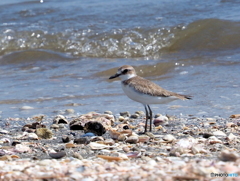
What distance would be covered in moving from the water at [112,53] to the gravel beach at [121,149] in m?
0.97

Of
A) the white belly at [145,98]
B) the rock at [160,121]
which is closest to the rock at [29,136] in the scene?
the white belly at [145,98]

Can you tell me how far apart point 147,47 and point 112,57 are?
3.20 ft

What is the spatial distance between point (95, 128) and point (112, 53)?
22.1ft

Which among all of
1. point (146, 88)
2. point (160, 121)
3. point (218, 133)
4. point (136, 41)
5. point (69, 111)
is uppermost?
point (146, 88)

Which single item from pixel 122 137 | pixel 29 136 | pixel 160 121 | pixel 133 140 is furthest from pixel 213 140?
pixel 29 136

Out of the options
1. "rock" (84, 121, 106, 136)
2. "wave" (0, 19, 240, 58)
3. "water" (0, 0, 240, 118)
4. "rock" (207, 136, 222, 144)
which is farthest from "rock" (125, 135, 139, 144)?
"wave" (0, 19, 240, 58)

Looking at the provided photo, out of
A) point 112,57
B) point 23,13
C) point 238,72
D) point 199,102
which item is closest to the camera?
point 199,102

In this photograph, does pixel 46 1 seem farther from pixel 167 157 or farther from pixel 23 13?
pixel 167 157

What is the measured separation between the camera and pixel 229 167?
3186 millimetres

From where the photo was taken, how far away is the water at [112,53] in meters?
7.77

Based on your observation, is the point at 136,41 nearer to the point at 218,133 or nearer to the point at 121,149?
the point at 218,133

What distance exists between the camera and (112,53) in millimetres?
11914

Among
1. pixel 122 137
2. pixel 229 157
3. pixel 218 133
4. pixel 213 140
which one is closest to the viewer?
pixel 229 157

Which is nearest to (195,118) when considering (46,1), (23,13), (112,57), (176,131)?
(176,131)
